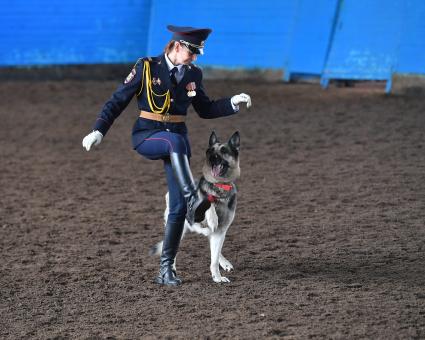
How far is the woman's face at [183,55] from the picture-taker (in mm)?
5031

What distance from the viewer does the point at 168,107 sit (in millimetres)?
5082

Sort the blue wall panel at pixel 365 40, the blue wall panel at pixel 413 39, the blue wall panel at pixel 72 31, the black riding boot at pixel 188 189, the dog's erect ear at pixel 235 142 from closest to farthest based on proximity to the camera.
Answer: the black riding boot at pixel 188 189 → the dog's erect ear at pixel 235 142 → the blue wall panel at pixel 413 39 → the blue wall panel at pixel 365 40 → the blue wall panel at pixel 72 31

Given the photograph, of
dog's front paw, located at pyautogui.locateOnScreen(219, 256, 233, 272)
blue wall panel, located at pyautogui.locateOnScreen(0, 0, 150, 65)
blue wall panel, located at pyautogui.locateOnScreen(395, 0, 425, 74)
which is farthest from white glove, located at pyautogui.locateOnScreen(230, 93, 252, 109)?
blue wall panel, located at pyautogui.locateOnScreen(0, 0, 150, 65)

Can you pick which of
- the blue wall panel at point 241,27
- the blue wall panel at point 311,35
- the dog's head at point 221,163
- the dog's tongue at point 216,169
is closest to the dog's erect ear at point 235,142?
the dog's head at point 221,163

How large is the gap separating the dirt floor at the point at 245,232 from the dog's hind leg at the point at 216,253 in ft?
0.28

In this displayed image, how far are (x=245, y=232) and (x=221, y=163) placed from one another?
164 centimetres

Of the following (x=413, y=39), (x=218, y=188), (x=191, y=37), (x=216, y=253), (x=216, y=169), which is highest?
(x=191, y=37)

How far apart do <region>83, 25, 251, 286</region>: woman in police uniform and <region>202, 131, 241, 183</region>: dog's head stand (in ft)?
0.62

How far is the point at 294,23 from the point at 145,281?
9.76 metres

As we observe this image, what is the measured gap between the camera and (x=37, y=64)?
15.1 meters

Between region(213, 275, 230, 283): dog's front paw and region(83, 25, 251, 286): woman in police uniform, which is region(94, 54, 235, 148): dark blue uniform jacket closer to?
region(83, 25, 251, 286): woman in police uniform

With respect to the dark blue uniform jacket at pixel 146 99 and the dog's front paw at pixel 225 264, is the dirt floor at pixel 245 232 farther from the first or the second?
the dark blue uniform jacket at pixel 146 99

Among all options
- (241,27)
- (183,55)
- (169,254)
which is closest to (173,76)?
(183,55)

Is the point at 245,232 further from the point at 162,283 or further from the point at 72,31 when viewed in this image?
the point at 72,31
